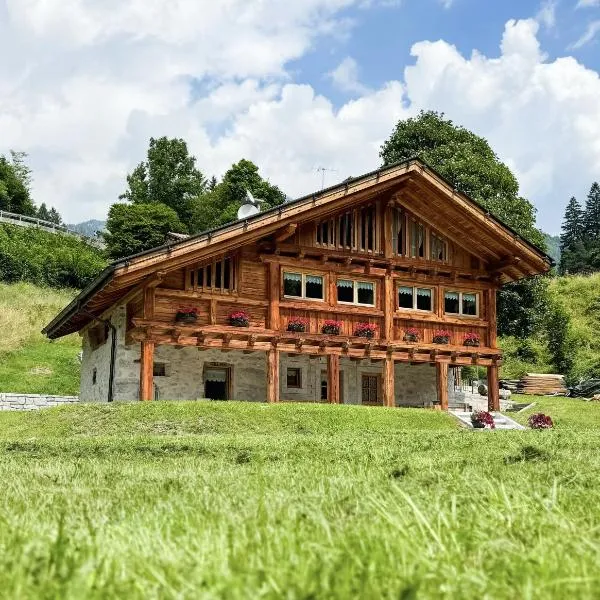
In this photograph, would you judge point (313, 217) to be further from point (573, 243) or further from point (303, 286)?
point (573, 243)

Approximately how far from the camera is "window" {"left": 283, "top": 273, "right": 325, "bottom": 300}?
2398 cm

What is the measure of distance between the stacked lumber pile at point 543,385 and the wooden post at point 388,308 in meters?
13.5

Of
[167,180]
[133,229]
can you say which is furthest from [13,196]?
[133,229]

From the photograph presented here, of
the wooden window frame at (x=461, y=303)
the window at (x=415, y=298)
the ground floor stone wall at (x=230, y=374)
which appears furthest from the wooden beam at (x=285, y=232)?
the wooden window frame at (x=461, y=303)

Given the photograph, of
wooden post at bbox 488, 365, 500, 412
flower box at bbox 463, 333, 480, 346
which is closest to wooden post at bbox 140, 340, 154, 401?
flower box at bbox 463, 333, 480, 346

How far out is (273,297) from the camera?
23328 millimetres

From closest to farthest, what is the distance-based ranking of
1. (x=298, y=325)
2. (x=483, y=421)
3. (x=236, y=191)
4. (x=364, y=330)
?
1. (x=483, y=421)
2. (x=298, y=325)
3. (x=364, y=330)
4. (x=236, y=191)

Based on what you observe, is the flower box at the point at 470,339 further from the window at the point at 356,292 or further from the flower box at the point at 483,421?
the flower box at the point at 483,421

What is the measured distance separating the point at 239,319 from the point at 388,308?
5179 mm

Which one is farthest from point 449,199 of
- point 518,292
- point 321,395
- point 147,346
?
point 518,292

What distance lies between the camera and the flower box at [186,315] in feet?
71.5

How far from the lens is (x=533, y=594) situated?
2133 millimetres

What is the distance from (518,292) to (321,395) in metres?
16.3

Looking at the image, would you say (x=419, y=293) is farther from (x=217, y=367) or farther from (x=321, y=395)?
(x=217, y=367)
